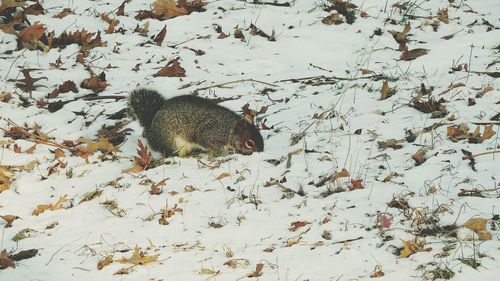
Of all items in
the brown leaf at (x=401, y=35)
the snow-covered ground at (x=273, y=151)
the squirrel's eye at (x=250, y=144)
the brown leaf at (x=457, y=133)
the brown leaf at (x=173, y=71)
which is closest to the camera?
the snow-covered ground at (x=273, y=151)

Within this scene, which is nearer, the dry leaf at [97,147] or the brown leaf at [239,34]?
the dry leaf at [97,147]

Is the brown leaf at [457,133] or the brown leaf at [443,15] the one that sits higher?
the brown leaf at [443,15]

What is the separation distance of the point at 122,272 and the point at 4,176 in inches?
81.1

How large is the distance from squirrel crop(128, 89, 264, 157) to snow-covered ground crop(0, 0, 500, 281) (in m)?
0.17

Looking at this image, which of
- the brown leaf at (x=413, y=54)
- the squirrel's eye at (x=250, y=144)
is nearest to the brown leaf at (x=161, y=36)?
the brown leaf at (x=413, y=54)

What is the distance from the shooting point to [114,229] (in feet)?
14.0

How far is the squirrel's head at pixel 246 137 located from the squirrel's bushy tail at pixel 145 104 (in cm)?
Result: 97

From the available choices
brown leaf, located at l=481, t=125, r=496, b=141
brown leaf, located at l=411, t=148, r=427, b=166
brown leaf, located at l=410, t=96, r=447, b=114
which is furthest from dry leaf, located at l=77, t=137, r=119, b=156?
brown leaf, located at l=481, t=125, r=496, b=141

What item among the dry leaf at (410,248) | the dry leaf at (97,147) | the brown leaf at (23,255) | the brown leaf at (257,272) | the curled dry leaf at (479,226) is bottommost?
the dry leaf at (97,147)

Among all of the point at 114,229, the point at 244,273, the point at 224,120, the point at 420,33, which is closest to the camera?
the point at 244,273

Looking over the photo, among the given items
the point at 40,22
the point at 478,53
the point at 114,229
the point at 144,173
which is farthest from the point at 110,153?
the point at 478,53

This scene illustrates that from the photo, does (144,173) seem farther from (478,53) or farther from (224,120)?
(478,53)

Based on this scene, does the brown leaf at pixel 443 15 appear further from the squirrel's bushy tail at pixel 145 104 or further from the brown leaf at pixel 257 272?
the brown leaf at pixel 257 272

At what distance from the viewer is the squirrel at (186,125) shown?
18.6 feet
